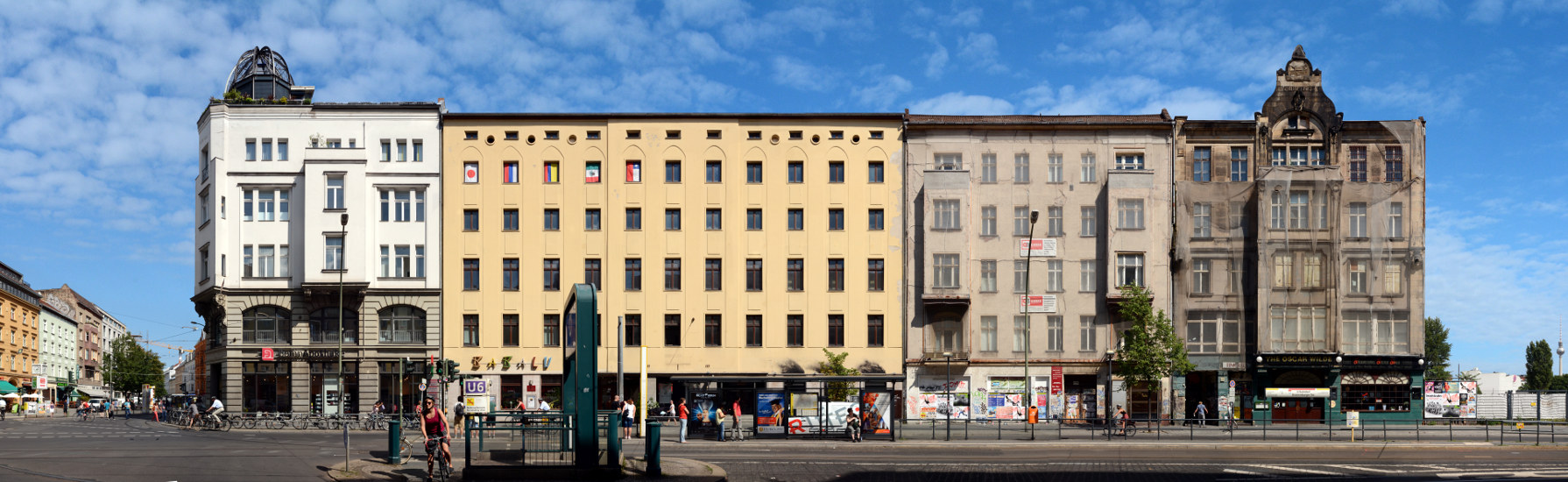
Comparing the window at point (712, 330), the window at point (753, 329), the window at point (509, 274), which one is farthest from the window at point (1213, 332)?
the window at point (509, 274)

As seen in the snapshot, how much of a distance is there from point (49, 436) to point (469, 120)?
22769 millimetres

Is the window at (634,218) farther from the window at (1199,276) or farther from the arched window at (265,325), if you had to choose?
the window at (1199,276)

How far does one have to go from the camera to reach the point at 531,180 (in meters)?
56.5

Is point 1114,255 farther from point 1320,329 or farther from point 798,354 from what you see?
point 798,354

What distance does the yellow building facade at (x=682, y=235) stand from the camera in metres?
56.3

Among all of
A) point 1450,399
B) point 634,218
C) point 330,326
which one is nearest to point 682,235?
point 634,218

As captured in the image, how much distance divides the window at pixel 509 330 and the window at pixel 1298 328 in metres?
36.0

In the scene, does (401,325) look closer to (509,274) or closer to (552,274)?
(509,274)

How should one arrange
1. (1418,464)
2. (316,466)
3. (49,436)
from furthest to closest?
(49,436), (1418,464), (316,466)

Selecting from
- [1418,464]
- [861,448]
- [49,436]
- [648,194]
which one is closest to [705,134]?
[648,194]

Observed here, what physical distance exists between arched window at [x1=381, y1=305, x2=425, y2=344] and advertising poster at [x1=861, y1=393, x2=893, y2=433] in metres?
26.4

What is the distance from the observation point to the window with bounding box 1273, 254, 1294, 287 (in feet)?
181

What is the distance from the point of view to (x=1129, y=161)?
184 ft

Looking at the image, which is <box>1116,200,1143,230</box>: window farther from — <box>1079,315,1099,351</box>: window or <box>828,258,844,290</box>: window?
<box>828,258,844,290</box>: window
